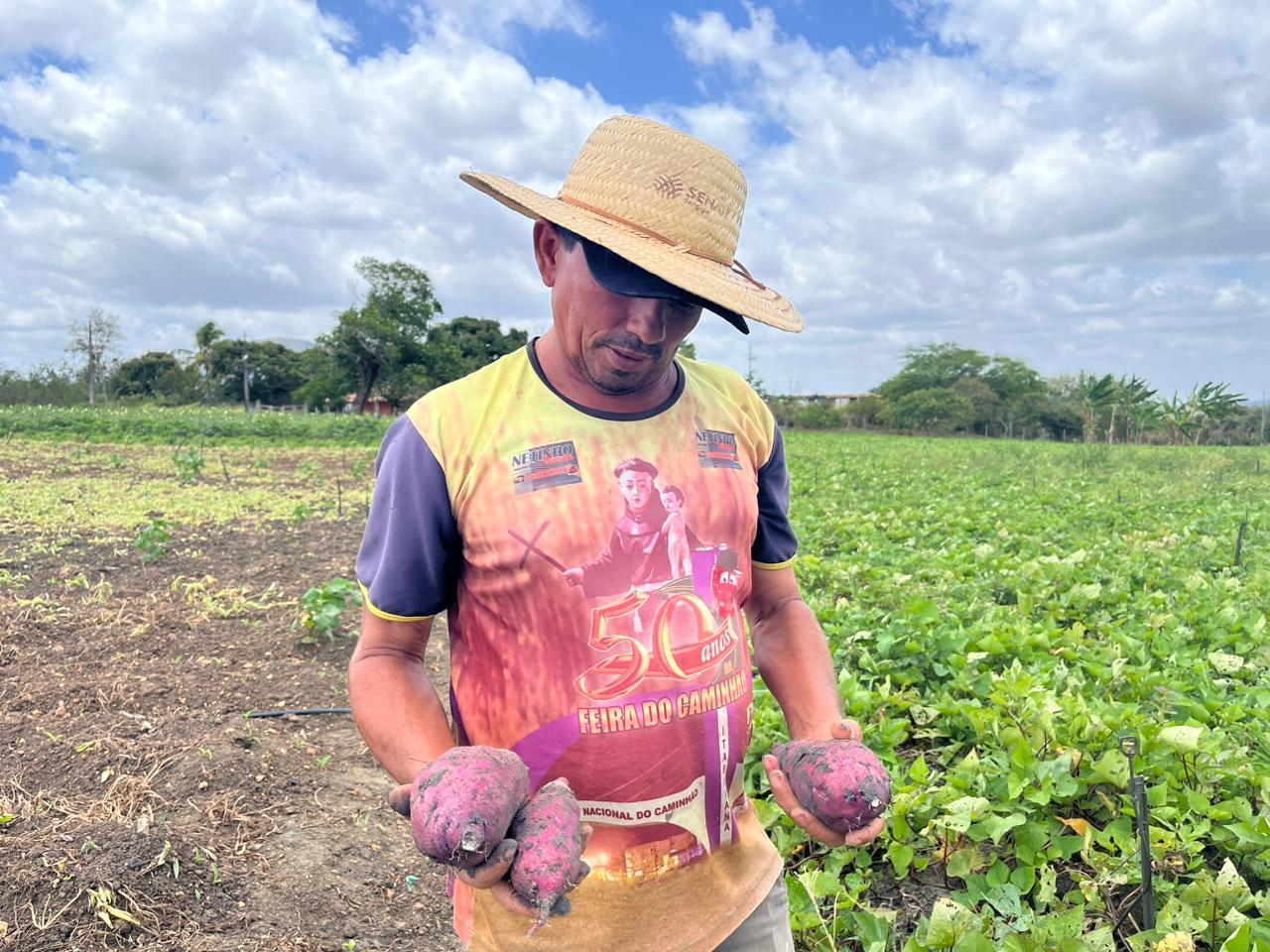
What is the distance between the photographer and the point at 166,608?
602 centimetres

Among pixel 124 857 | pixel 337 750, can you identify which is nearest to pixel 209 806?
pixel 124 857

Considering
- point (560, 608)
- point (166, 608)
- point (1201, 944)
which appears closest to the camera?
point (560, 608)

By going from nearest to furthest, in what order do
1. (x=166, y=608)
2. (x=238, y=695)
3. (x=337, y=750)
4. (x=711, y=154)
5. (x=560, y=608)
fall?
1. (x=560, y=608)
2. (x=711, y=154)
3. (x=337, y=750)
4. (x=238, y=695)
5. (x=166, y=608)

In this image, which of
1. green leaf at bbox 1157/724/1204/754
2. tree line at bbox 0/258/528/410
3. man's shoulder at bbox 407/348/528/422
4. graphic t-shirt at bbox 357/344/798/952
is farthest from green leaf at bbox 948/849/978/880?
tree line at bbox 0/258/528/410

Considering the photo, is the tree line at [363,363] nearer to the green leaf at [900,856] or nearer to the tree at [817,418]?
the tree at [817,418]

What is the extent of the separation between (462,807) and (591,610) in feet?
1.25

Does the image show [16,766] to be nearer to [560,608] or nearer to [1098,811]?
[560,608]

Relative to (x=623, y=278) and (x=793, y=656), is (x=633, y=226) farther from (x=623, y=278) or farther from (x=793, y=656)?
(x=793, y=656)

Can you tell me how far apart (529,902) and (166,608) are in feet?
19.3

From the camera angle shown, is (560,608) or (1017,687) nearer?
(560,608)

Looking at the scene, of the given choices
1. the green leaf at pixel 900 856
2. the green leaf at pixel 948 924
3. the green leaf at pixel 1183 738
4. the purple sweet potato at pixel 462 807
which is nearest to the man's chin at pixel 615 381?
the purple sweet potato at pixel 462 807

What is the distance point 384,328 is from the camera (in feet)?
155

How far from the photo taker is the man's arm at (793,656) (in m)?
1.58

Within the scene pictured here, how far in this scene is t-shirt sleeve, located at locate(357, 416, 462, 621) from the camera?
1.32m
